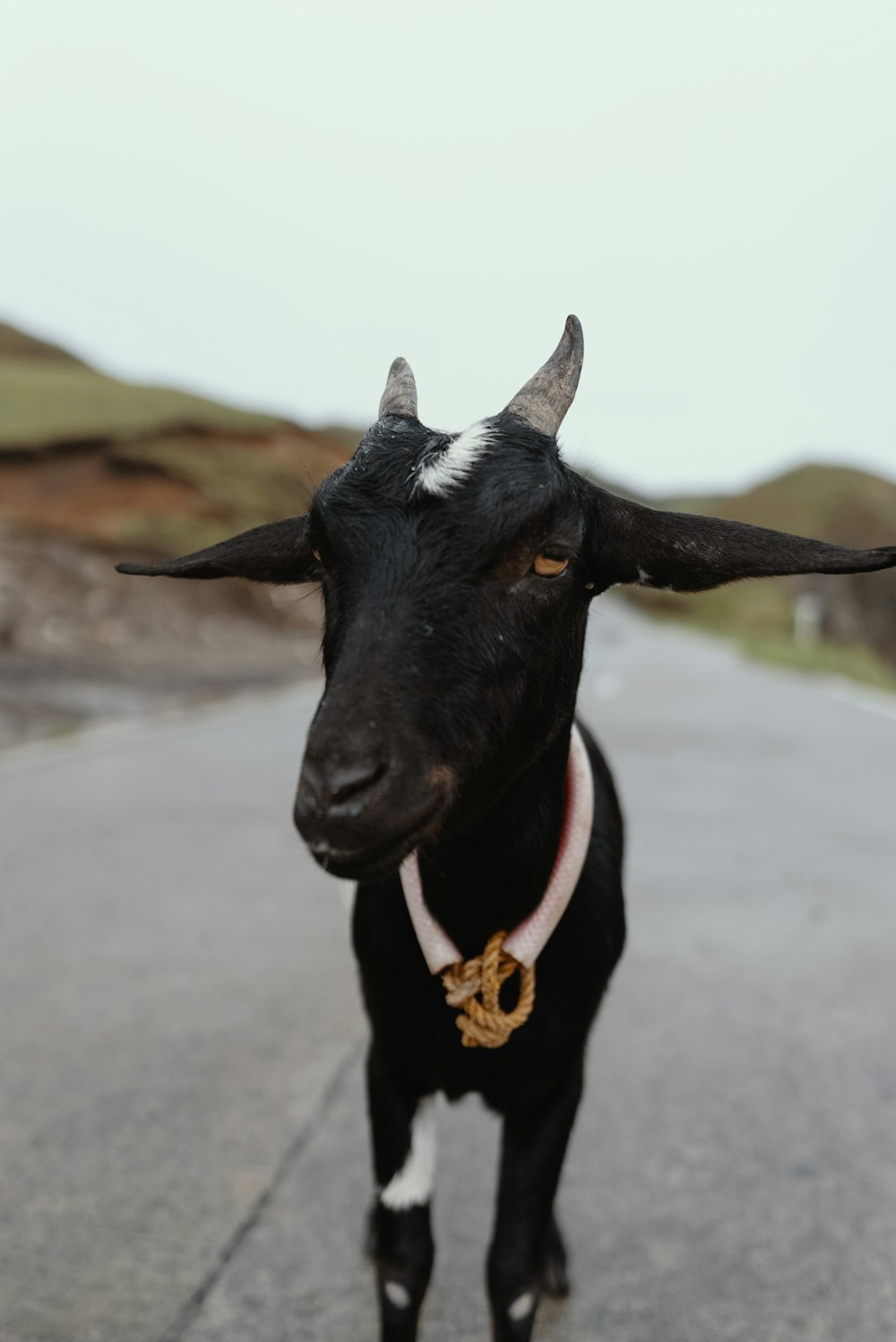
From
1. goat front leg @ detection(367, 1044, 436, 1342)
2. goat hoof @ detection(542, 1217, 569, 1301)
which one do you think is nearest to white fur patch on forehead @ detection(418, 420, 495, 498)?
goat front leg @ detection(367, 1044, 436, 1342)

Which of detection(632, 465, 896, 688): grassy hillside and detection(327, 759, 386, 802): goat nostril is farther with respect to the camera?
detection(632, 465, 896, 688): grassy hillside

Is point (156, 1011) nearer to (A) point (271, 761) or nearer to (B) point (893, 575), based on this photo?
(A) point (271, 761)

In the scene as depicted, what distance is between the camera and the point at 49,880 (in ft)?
21.4

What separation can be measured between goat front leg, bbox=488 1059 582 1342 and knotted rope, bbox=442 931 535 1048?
0.33m

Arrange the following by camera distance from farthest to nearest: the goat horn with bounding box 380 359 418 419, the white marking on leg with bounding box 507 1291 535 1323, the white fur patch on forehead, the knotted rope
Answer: the goat horn with bounding box 380 359 418 419 → the white marking on leg with bounding box 507 1291 535 1323 → the knotted rope → the white fur patch on forehead

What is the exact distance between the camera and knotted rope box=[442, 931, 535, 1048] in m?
2.53

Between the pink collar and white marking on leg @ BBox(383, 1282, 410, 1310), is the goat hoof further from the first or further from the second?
the pink collar

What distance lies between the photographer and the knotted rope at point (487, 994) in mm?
2531

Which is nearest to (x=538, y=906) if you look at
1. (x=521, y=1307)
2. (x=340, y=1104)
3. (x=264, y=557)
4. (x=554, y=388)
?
(x=521, y=1307)

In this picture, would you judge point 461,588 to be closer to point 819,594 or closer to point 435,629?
point 435,629

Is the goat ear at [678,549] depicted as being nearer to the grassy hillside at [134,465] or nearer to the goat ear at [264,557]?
the goat ear at [264,557]

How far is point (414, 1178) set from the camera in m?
2.71

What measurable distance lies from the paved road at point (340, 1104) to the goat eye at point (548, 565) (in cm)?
182

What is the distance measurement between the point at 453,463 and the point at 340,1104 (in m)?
2.50
